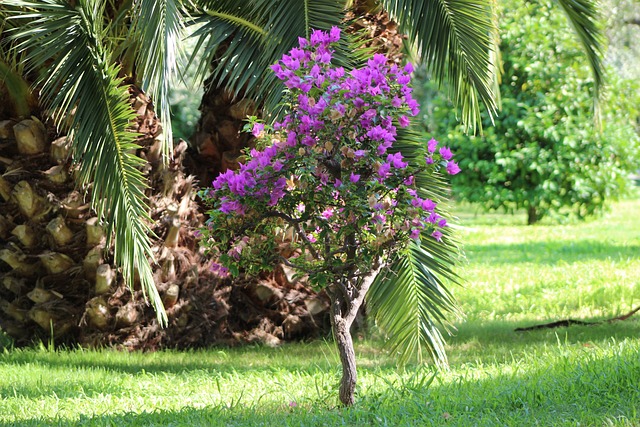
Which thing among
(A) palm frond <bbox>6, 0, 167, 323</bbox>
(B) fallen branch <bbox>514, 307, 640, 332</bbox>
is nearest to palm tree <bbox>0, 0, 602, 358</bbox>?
(A) palm frond <bbox>6, 0, 167, 323</bbox>

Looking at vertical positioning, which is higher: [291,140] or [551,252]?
[291,140]

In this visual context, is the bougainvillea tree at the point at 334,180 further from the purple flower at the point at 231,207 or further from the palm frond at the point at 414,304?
the palm frond at the point at 414,304

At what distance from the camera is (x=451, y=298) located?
605 cm

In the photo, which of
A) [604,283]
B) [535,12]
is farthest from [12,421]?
[535,12]

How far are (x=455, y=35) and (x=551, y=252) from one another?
22.8 feet

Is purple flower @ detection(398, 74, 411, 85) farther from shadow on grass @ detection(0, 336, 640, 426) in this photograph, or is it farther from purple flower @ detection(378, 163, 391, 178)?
shadow on grass @ detection(0, 336, 640, 426)

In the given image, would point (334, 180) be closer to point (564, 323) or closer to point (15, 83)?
point (15, 83)

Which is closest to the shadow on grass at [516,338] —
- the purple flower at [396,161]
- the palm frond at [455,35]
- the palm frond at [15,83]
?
the palm frond at [455,35]

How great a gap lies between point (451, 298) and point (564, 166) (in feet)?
30.9

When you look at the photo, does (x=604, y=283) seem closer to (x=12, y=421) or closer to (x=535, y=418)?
(x=535, y=418)

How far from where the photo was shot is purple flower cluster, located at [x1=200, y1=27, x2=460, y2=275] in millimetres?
4180

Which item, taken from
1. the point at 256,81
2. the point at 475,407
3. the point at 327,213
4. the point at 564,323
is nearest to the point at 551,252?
the point at 564,323

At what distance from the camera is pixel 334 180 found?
4.33 meters

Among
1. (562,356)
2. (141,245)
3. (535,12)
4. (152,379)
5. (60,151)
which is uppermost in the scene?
(535,12)
